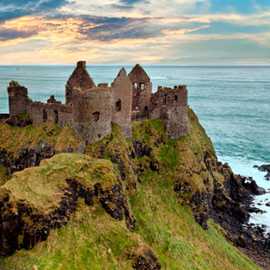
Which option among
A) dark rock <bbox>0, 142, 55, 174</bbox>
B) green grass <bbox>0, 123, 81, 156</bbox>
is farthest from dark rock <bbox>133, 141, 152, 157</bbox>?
dark rock <bbox>0, 142, 55, 174</bbox>

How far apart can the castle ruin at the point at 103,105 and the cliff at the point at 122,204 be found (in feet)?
4.74

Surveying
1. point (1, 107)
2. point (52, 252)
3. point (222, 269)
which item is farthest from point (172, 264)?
point (1, 107)

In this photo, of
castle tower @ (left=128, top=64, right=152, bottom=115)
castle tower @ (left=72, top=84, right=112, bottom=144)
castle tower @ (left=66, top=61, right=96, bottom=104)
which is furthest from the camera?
castle tower @ (left=128, top=64, right=152, bottom=115)

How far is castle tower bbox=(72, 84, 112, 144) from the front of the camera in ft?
170

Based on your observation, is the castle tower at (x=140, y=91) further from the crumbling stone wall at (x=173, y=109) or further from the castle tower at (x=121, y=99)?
the castle tower at (x=121, y=99)

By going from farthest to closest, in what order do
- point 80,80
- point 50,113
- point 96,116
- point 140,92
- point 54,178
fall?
point 140,92 < point 80,80 < point 50,113 < point 96,116 < point 54,178

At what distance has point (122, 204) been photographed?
140ft

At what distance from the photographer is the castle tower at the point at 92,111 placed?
5184 centimetres

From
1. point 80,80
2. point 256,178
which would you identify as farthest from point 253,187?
point 80,80

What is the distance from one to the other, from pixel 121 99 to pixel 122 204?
17.9 m

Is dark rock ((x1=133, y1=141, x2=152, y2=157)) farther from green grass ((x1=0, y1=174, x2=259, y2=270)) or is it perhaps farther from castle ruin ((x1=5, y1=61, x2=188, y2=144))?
green grass ((x1=0, y1=174, x2=259, y2=270))

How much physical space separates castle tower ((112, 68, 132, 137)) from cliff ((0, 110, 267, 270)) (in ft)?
6.49

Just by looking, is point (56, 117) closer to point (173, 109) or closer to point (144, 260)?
point (173, 109)

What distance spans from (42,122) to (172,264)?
24.0 m
